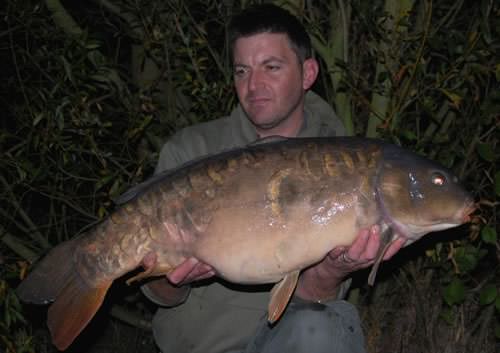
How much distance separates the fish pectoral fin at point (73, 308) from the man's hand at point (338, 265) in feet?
2.33

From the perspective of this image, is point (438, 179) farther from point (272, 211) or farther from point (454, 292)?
point (454, 292)

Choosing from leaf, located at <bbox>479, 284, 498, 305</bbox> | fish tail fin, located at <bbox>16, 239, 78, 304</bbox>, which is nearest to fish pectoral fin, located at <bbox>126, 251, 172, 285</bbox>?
fish tail fin, located at <bbox>16, 239, 78, 304</bbox>

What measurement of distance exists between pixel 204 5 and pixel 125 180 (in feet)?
3.05

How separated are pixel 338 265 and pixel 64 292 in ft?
2.86


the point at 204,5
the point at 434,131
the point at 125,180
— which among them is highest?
the point at 204,5

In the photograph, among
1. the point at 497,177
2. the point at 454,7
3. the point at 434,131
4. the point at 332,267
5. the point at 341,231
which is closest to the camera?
the point at 341,231

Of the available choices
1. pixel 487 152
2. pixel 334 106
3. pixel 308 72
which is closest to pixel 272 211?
pixel 308 72

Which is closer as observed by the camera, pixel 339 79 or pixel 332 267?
pixel 332 267

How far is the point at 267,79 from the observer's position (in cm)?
A: 268

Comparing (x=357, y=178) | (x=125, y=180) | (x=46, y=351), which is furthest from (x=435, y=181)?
(x=46, y=351)

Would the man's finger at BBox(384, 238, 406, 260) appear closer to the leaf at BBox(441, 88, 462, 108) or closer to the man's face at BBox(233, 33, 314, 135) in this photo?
the man's face at BBox(233, 33, 314, 135)

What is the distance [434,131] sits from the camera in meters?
3.27

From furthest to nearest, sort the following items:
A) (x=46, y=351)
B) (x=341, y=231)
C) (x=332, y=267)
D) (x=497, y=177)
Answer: (x=46, y=351) < (x=497, y=177) < (x=332, y=267) < (x=341, y=231)

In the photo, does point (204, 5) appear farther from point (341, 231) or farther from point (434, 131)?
point (341, 231)
